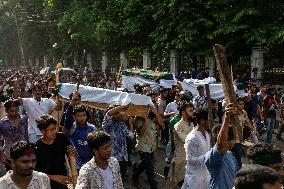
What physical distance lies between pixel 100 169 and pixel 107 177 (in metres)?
0.10

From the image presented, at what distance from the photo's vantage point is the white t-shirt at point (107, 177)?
4490 millimetres

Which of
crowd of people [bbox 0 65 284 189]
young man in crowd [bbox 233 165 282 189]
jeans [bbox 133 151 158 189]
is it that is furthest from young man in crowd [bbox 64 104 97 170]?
young man in crowd [bbox 233 165 282 189]

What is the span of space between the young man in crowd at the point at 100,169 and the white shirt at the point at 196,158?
1242 millimetres

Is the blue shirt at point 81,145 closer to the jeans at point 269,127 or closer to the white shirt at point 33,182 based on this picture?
the white shirt at point 33,182

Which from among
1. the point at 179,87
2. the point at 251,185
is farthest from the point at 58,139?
the point at 179,87

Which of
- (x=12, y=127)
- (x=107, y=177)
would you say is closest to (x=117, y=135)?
(x=12, y=127)

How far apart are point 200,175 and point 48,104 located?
428 centimetres

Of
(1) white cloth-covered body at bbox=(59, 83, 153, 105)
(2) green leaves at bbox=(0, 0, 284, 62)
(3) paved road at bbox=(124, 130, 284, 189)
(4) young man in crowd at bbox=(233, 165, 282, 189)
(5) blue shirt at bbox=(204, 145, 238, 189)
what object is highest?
(2) green leaves at bbox=(0, 0, 284, 62)

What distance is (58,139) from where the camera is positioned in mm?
5695

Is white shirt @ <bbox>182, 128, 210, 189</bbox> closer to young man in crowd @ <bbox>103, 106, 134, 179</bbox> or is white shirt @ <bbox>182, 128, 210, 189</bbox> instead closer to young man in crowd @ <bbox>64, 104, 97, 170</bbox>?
young man in crowd @ <bbox>64, 104, 97, 170</bbox>

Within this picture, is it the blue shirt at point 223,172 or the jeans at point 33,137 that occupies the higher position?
the blue shirt at point 223,172

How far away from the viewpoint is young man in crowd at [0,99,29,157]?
718 centimetres

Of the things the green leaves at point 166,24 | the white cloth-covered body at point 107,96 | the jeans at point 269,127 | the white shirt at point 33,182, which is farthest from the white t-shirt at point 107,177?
the green leaves at point 166,24

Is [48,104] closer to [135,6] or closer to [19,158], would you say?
[19,158]
